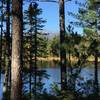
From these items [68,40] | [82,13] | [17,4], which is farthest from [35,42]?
[17,4]

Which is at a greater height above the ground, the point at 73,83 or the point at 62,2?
the point at 62,2

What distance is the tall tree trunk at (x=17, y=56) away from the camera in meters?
11.5

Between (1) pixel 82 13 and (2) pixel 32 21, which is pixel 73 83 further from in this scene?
(2) pixel 32 21

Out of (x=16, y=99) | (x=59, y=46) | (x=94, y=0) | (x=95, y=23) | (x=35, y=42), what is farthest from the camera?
(x=35, y=42)

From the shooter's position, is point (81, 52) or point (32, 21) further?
point (32, 21)

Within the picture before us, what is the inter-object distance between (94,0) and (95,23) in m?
4.28

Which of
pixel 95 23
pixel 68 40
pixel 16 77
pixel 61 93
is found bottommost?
pixel 61 93

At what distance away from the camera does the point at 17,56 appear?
37.8 ft

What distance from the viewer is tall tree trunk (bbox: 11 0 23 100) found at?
11.5 m

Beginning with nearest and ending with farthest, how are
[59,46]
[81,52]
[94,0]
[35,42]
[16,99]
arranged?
[16,99]
[81,52]
[59,46]
[94,0]
[35,42]

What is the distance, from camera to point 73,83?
18000 mm

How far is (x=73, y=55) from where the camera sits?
1775cm

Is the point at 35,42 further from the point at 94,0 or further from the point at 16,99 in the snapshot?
the point at 16,99

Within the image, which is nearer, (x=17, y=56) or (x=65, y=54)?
(x=17, y=56)
